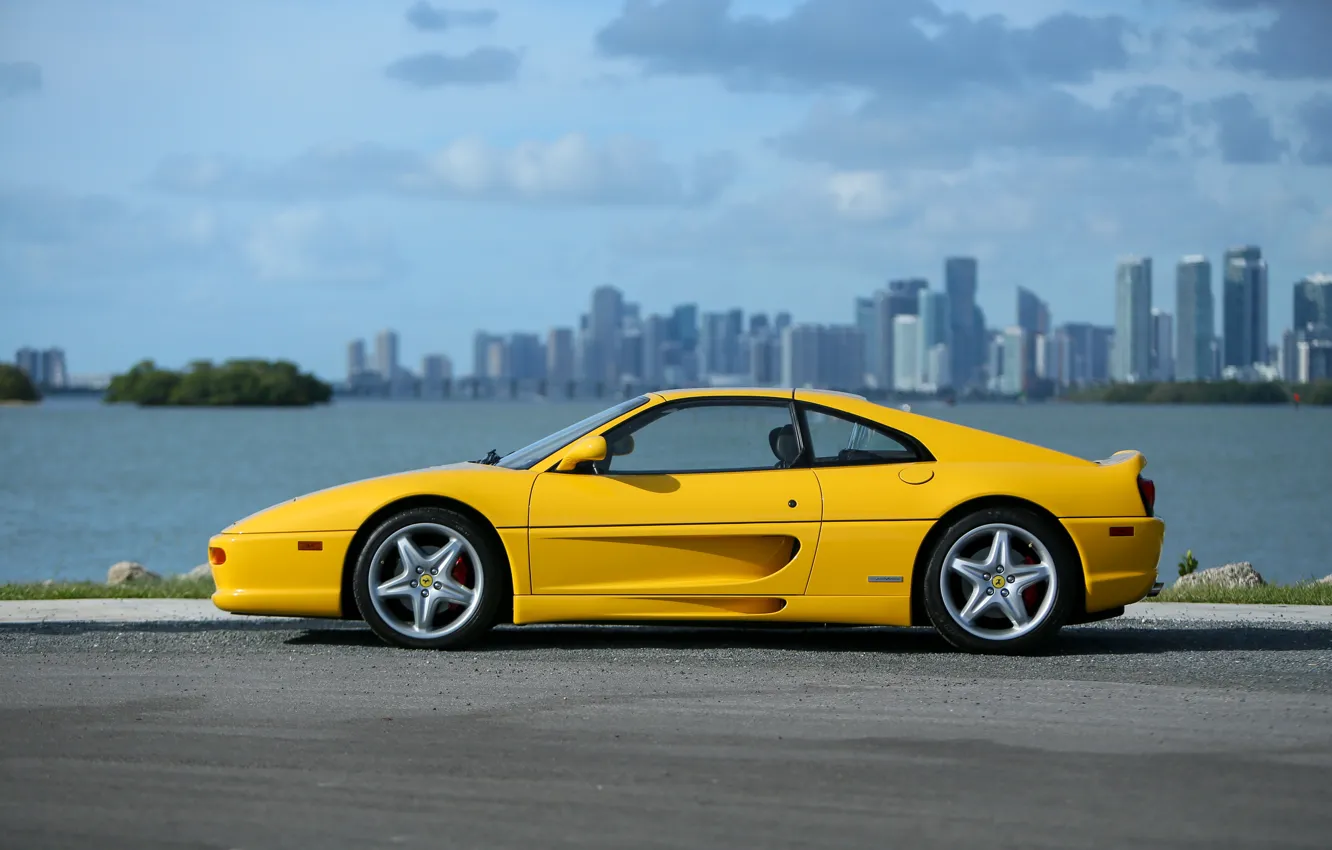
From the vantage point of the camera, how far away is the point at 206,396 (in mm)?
195125

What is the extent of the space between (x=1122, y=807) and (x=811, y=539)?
134 inches

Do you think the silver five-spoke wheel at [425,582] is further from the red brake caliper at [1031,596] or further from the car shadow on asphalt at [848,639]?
the red brake caliper at [1031,596]

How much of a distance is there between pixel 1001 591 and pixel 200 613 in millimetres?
4747

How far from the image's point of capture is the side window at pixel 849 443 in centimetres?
865

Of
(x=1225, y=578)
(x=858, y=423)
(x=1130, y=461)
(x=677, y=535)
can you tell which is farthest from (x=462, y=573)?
(x=1225, y=578)

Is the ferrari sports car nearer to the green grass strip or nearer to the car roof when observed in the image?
the car roof

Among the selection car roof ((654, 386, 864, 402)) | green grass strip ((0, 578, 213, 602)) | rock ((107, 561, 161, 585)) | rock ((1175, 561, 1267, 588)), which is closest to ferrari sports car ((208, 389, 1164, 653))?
car roof ((654, 386, 864, 402))

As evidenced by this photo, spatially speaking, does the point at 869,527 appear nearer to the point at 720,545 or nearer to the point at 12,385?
the point at 720,545

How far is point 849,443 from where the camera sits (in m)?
8.73

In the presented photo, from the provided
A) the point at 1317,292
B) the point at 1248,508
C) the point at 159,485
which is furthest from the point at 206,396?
the point at 1248,508

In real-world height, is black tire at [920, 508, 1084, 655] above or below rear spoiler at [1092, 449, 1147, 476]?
below

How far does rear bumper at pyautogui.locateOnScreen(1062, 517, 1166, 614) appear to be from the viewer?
8.45 meters

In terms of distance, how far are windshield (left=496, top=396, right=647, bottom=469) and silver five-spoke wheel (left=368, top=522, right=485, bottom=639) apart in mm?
550

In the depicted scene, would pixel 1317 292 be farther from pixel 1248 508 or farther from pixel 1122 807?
pixel 1122 807
